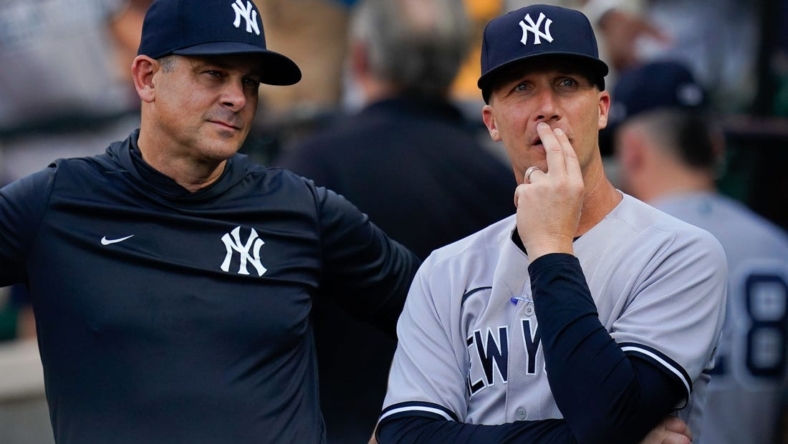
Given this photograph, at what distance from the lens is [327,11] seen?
21.7 feet

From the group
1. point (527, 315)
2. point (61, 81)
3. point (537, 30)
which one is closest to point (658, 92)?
point (537, 30)

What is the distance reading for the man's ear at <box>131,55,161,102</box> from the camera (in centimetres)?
336

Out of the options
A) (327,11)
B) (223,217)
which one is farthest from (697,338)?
(327,11)

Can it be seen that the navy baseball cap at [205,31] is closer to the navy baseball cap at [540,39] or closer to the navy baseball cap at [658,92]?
the navy baseball cap at [540,39]

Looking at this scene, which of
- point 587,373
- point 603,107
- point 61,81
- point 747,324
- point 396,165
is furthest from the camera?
point 61,81

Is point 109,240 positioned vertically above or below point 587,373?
above

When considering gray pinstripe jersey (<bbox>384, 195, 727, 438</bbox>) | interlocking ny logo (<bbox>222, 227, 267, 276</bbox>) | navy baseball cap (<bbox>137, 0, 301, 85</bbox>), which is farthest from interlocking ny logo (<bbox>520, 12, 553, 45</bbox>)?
interlocking ny logo (<bbox>222, 227, 267, 276</bbox>)

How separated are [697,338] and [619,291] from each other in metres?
0.20

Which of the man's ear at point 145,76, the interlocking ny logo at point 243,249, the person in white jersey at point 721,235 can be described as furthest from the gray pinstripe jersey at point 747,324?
the man's ear at point 145,76

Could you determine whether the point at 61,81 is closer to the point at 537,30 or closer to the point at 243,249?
the point at 243,249

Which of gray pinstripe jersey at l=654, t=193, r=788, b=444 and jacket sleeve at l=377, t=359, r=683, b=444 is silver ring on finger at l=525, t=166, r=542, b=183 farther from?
gray pinstripe jersey at l=654, t=193, r=788, b=444

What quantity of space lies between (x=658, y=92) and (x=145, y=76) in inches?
92.5

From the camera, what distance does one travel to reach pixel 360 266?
3463 millimetres

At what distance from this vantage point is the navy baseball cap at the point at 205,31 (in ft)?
10.7
